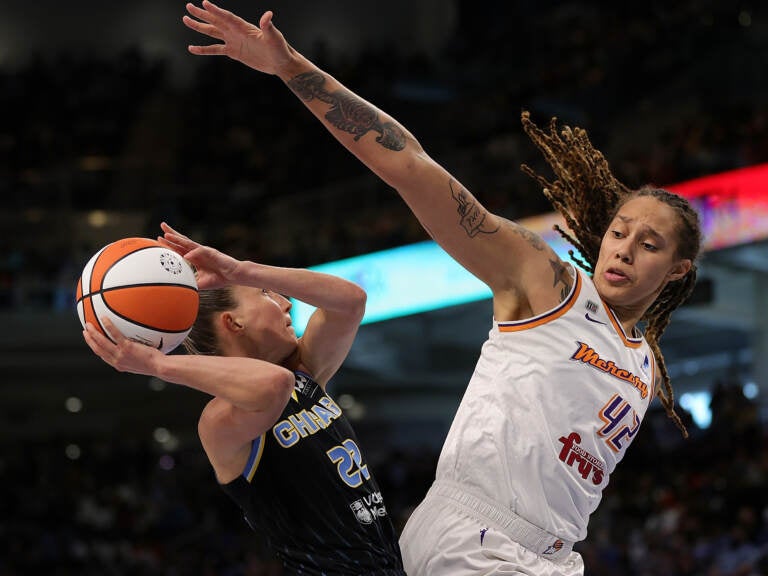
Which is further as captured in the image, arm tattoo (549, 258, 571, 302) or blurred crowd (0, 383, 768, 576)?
blurred crowd (0, 383, 768, 576)

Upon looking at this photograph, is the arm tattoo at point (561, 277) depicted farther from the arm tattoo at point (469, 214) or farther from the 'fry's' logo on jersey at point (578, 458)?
the 'fry's' logo on jersey at point (578, 458)

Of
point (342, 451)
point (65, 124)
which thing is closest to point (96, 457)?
point (65, 124)

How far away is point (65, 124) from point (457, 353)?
10227mm

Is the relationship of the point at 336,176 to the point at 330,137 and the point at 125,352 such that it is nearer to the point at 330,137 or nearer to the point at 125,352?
the point at 330,137

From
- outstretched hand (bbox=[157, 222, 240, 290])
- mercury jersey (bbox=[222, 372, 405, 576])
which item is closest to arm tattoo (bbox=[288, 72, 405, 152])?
outstretched hand (bbox=[157, 222, 240, 290])

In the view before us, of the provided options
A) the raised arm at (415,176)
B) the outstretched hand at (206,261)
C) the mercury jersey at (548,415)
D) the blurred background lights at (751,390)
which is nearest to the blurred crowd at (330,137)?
the blurred background lights at (751,390)

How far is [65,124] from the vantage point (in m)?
23.6

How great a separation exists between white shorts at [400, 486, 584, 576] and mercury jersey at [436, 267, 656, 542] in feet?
0.33

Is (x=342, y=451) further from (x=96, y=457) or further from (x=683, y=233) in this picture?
(x=96, y=457)

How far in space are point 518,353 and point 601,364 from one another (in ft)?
1.04

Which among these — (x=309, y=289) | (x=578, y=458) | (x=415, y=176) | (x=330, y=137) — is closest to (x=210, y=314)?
(x=309, y=289)

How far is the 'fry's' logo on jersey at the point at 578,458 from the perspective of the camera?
150 inches

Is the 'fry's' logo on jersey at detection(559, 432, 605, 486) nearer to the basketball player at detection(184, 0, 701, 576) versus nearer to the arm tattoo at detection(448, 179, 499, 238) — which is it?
the basketball player at detection(184, 0, 701, 576)

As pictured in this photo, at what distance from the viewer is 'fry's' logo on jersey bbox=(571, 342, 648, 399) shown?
3.83 meters
